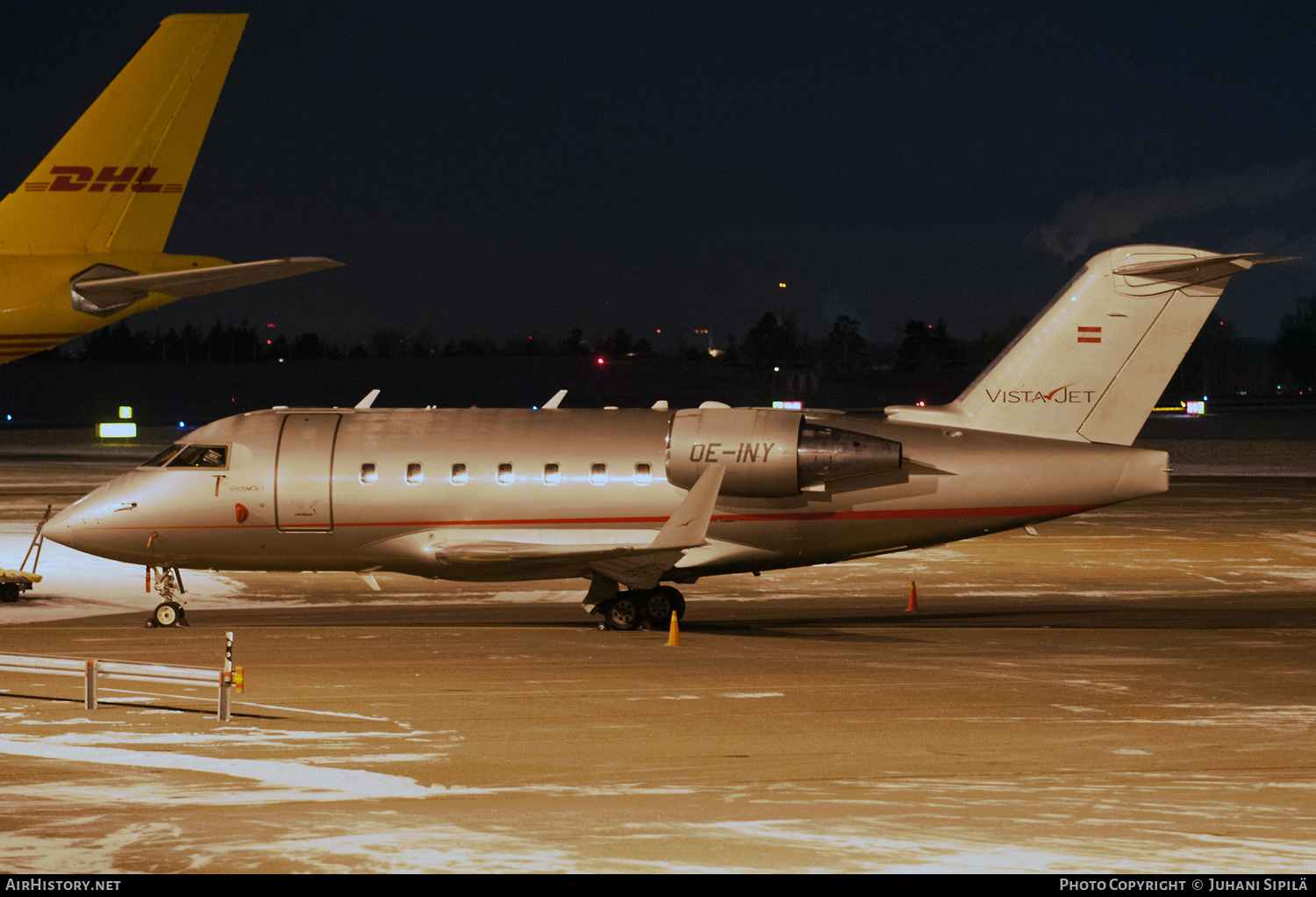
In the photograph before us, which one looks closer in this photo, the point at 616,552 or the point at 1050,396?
the point at 616,552

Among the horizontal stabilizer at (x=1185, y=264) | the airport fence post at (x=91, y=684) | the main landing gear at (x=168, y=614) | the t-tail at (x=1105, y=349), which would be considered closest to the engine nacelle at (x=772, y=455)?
the t-tail at (x=1105, y=349)

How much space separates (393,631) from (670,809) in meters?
10.3

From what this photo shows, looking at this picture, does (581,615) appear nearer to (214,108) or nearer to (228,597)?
(228,597)

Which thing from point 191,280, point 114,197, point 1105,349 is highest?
point 114,197

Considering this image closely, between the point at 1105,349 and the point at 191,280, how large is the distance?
44.9 ft

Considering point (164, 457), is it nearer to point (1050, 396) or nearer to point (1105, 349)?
point (1050, 396)

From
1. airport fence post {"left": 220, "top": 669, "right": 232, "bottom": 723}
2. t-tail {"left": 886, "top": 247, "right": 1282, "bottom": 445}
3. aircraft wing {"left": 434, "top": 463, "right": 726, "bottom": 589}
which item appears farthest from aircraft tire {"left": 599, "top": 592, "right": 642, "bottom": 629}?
airport fence post {"left": 220, "top": 669, "right": 232, "bottom": 723}

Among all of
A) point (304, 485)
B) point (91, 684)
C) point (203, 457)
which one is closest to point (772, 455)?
point (304, 485)

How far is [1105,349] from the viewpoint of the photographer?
811 inches

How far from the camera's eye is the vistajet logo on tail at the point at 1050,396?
20625 millimetres

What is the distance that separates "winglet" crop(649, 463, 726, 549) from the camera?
62.2 feet

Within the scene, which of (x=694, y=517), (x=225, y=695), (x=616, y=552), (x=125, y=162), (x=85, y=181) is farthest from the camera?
(x=125, y=162)

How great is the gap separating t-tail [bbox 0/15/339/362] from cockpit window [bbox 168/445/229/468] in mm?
2323

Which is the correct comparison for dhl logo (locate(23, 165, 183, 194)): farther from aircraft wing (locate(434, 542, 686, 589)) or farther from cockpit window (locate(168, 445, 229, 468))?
aircraft wing (locate(434, 542, 686, 589))
